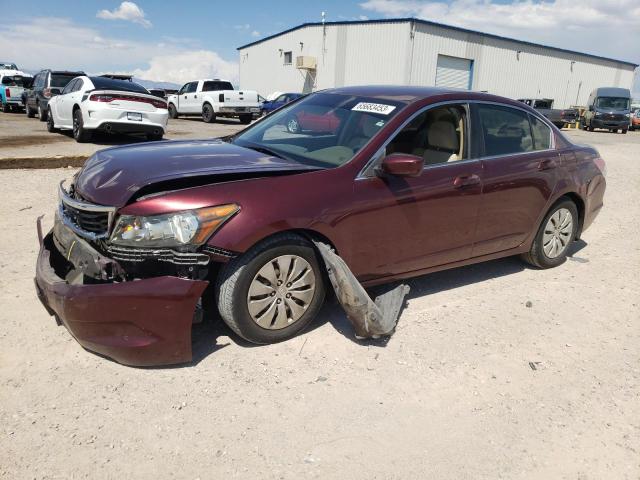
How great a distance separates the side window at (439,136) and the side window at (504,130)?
22 centimetres

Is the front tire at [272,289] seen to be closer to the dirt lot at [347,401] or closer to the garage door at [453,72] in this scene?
the dirt lot at [347,401]

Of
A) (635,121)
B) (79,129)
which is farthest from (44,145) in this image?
(635,121)

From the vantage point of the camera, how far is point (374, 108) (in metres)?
3.97

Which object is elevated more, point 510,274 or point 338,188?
point 338,188

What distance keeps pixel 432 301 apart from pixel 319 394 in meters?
1.64

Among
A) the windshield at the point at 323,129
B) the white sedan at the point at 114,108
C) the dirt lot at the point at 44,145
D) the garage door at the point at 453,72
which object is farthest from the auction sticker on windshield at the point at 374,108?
the garage door at the point at 453,72

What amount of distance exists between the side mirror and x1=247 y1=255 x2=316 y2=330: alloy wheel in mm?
836

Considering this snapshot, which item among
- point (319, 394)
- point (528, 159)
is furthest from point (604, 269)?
point (319, 394)

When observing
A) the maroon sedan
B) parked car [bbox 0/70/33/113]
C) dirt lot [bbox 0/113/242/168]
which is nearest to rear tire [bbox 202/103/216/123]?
dirt lot [bbox 0/113/242/168]

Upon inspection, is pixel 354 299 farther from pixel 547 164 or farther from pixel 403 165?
pixel 547 164

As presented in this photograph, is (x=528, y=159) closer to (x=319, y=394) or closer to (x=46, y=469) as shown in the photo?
(x=319, y=394)

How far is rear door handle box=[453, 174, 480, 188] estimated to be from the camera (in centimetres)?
400

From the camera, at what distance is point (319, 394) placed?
2.98m

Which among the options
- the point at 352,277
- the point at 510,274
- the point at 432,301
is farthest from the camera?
the point at 510,274
